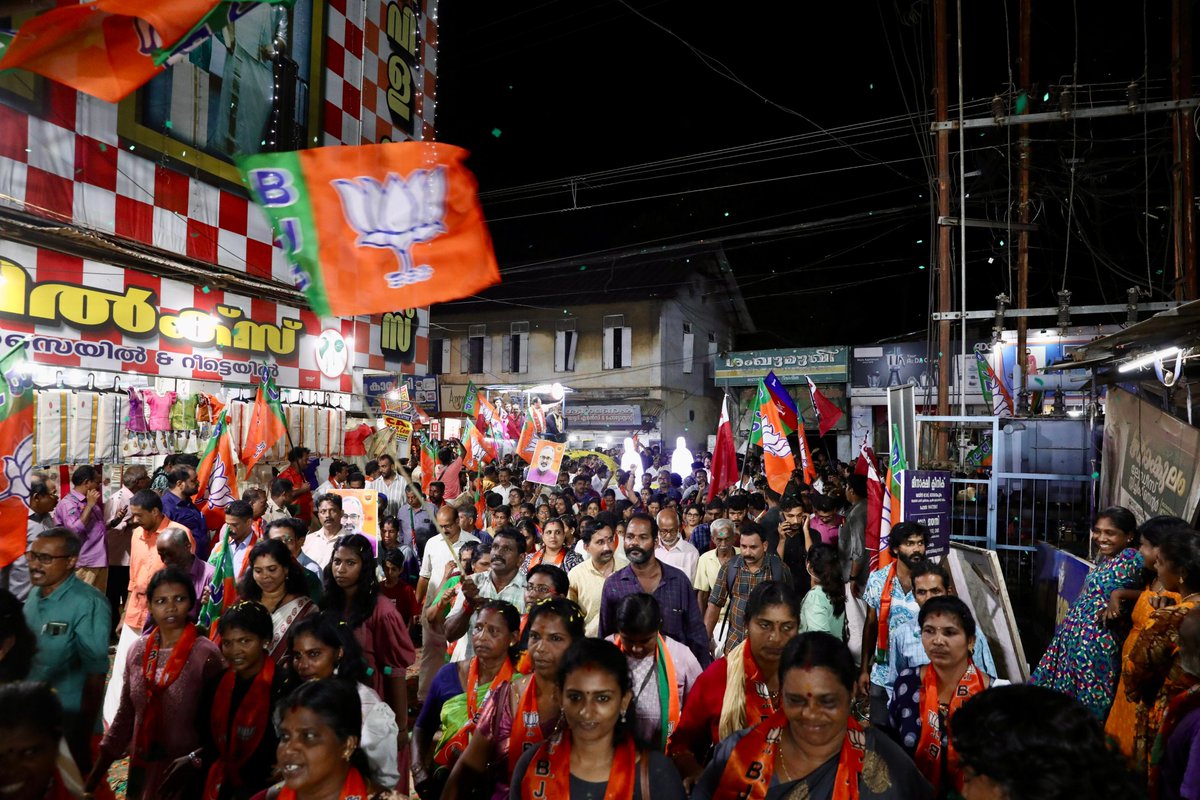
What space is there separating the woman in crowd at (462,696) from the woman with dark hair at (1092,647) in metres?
2.85

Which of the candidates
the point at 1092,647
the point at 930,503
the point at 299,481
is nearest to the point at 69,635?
the point at 1092,647

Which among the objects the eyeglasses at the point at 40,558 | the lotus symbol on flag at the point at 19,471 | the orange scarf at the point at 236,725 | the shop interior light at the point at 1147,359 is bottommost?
the orange scarf at the point at 236,725

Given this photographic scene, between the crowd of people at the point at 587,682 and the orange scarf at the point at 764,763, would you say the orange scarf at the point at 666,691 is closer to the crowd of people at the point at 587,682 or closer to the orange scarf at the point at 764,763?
the crowd of people at the point at 587,682

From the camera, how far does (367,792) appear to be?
8.82 ft

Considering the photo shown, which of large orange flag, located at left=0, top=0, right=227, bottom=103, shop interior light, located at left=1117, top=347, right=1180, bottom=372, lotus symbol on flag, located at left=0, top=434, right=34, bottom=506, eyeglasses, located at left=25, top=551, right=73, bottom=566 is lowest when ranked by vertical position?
eyeglasses, located at left=25, top=551, right=73, bottom=566

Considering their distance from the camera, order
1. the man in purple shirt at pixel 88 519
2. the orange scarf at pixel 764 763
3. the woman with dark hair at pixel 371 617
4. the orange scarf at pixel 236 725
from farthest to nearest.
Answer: the man in purple shirt at pixel 88 519 < the woman with dark hair at pixel 371 617 < the orange scarf at pixel 236 725 < the orange scarf at pixel 764 763

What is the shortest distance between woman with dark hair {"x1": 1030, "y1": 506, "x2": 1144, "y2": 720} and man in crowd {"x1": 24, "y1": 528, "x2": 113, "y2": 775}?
16.2 feet

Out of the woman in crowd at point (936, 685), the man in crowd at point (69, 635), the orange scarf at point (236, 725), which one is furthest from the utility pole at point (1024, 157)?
the man in crowd at point (69, 635)

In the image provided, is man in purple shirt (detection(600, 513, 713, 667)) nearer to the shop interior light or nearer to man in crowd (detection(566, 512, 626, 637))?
man in crowd (detection(566, 512, 626, 637))

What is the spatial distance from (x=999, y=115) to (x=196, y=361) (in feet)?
33.1

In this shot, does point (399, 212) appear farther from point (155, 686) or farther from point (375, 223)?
point (155, 686)

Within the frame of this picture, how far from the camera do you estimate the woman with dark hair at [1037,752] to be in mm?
1798

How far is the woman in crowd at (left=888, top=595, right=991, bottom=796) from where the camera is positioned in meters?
3.12

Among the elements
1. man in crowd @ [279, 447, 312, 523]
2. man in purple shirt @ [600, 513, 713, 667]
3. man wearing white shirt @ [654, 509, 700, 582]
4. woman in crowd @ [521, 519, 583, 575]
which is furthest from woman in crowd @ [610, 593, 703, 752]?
man in crowd @ [279, 447, 312, 523]
